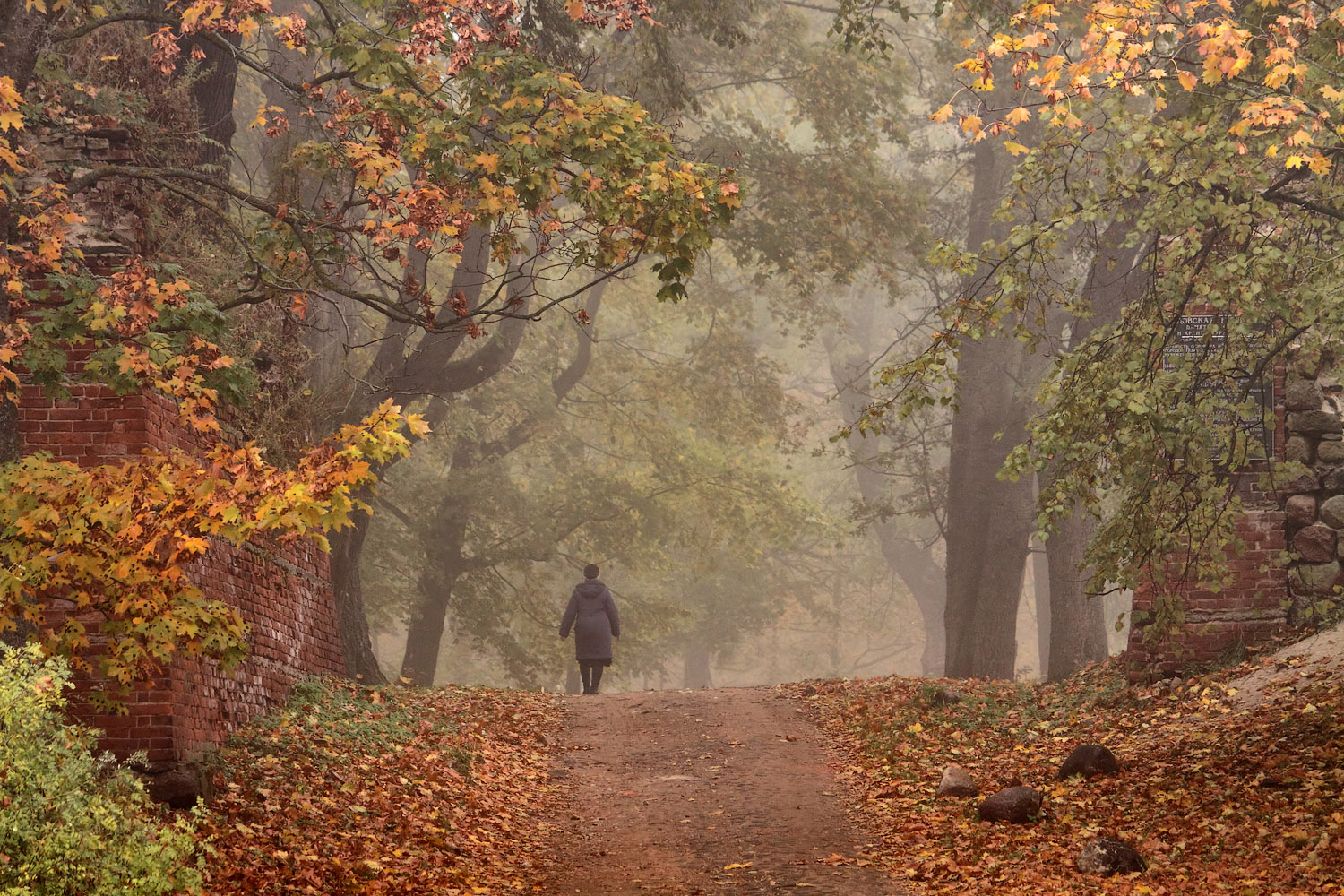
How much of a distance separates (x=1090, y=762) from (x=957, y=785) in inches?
38.8

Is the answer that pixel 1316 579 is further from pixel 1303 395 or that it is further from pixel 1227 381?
pixel 1227 381

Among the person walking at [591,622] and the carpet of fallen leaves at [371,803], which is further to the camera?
the person walking at [591,622]

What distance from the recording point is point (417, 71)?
9.33 m

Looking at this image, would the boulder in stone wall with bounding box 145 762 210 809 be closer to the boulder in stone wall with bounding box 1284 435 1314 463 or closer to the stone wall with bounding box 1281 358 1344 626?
the stone wall with bounding box 1281 358 1344 626

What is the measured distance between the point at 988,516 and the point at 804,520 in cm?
812

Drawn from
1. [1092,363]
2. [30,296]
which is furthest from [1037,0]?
[30,296]

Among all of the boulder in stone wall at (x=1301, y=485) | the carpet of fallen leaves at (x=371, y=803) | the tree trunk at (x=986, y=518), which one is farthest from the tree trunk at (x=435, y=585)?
the boulder in stone wall at (x=1301, y=485)

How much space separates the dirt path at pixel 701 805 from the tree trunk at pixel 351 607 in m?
2.82

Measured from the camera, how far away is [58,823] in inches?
215

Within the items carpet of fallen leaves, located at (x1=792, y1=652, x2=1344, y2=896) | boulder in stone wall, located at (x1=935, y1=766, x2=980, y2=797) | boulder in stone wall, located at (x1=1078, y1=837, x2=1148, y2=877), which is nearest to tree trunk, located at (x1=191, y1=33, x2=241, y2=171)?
carpet of fallen leaves, located at (x1=792, y1=652, x2=1344, y2=896)

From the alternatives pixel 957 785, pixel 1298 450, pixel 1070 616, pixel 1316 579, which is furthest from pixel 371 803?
pixel 1070 616

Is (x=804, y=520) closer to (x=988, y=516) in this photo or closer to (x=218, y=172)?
(x=988, y=516)

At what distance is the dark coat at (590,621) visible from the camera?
57.1 ft

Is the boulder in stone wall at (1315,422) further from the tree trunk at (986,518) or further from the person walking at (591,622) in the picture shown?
the person walking at (591,622)
